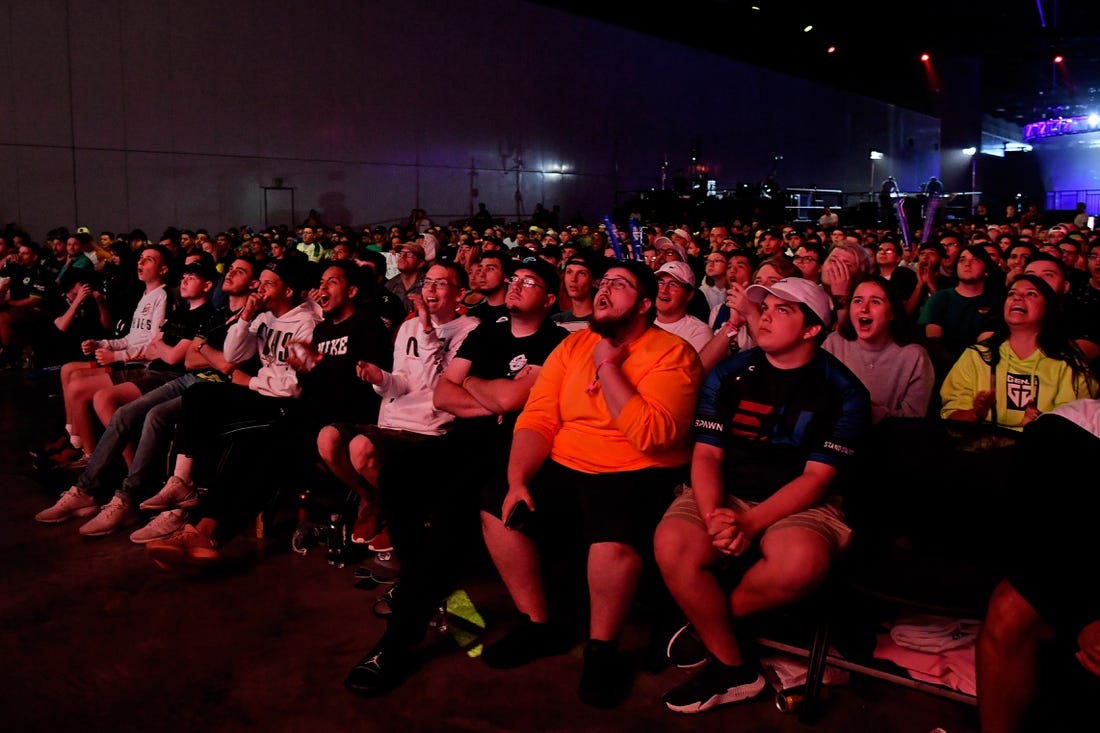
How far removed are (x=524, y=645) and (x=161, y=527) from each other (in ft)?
7.76

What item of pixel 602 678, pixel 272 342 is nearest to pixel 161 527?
pixel 272 342

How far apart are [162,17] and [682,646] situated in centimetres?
1824

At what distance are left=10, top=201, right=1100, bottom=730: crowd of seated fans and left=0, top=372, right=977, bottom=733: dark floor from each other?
13 cm

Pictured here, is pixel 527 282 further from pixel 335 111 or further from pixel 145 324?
pixel 335 111

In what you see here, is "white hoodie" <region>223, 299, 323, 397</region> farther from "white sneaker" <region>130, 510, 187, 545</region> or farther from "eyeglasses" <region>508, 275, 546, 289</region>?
"eyeglasses" <region>508, 275, 546, 289</region>

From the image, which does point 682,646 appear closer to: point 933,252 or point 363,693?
point 363,693

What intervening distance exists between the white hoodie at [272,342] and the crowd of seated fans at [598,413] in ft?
0.06

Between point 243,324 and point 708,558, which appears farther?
point 243,324

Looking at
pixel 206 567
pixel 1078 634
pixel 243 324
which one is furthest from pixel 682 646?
pixel 243 324

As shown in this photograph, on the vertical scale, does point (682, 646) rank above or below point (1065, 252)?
below

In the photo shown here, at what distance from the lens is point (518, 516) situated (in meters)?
3.16

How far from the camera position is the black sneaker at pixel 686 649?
10.2 feet

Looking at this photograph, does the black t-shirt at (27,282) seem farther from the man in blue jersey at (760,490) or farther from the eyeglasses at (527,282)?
the man in blue jersey at (760,490)

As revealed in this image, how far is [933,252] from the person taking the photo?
24.6ft
